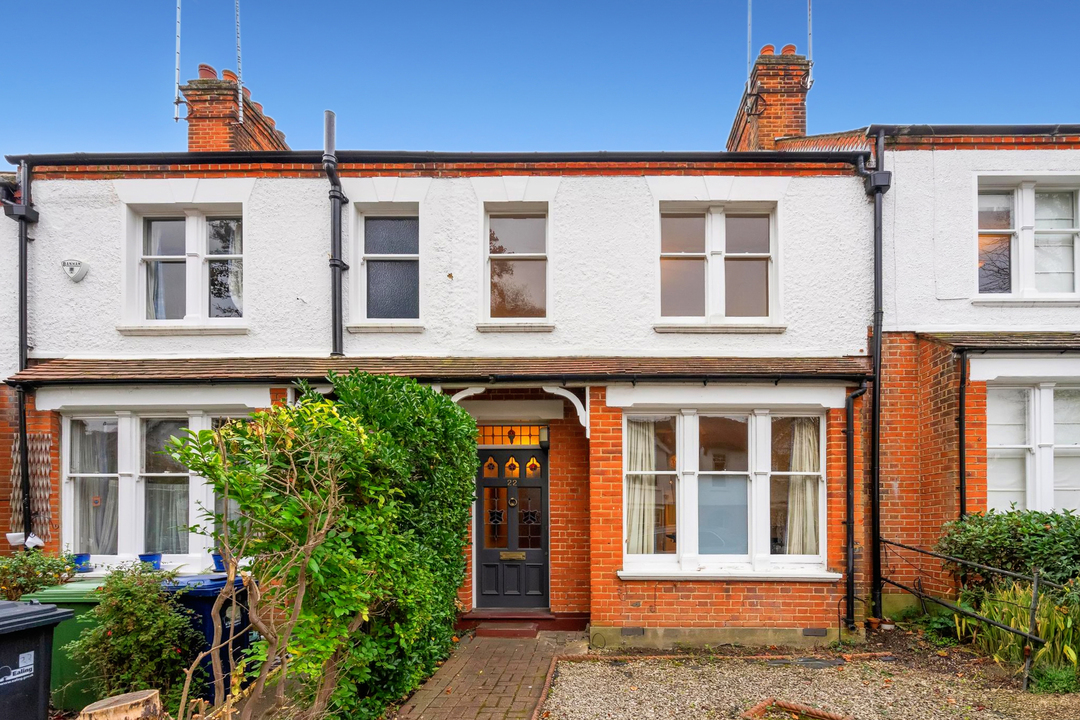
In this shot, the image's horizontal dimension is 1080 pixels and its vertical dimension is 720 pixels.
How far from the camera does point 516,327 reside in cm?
790

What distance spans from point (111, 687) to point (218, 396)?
3.33m

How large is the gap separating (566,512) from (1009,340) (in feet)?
18.8

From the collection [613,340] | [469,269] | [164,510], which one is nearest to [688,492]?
[613,340]

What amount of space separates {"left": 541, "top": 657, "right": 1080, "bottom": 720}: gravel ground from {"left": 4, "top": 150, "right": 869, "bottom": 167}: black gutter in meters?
5.95

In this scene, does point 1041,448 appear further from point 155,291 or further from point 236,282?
point 155,291

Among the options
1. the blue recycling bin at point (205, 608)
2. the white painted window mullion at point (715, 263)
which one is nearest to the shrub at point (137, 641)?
the blue recycling bin at point (205, 608)

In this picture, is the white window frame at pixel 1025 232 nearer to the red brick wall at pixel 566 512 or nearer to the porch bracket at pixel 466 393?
the red brick wall at pixel 566 512

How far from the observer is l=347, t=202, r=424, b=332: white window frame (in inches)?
311

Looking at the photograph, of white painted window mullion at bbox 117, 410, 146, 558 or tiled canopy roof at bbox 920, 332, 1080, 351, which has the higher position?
tiled canopy roof at bbox 920, 332, 1080, 351

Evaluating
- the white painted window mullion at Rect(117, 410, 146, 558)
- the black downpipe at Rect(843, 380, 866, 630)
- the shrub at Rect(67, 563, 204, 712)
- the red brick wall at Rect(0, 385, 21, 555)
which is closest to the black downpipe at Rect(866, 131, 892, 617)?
the black downpipe at Rect(843, 380, 866, 630)

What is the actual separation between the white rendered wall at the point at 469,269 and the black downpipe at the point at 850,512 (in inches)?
34.2

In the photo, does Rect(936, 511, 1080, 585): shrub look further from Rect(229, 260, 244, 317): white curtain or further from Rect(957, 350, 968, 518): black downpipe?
Rect(229, 260, 244, 317): white curtain

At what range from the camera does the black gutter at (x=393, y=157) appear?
7965 millimetres

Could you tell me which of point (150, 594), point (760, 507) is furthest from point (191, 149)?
point (760, 507)
